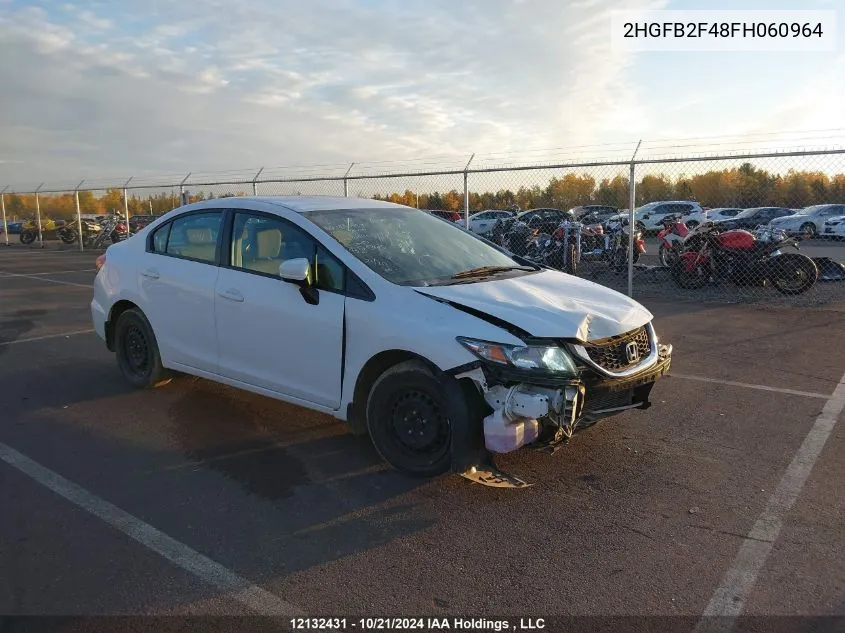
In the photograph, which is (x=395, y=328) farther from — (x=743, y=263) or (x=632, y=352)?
(x=743, y=263)

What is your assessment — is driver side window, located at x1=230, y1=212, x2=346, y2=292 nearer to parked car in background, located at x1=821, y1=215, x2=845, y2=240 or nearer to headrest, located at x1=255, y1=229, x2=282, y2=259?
headrest, located at x1=255, y1=229, x2=282, y2=259

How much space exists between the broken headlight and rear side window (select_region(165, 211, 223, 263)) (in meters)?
2.42

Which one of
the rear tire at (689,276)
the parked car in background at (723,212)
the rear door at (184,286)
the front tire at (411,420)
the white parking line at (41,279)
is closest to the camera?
the front tire at (411,420)

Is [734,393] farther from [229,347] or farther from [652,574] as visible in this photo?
[229,347]

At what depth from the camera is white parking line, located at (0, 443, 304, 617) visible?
2.85 meters

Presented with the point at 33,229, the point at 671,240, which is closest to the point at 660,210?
the point at 671,240

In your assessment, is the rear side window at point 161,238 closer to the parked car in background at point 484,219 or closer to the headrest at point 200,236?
the headrest at point 200,236

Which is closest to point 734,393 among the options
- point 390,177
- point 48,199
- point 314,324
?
point 314,324

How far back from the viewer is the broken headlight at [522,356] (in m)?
3.60

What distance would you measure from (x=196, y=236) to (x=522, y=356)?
2.98 metres

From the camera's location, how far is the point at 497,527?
347 centimetres

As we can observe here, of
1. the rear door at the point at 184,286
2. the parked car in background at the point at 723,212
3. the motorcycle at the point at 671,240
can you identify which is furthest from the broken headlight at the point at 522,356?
the parked car in background at the point at 723,212

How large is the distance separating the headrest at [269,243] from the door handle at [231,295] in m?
0.30

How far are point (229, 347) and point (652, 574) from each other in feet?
10.3
